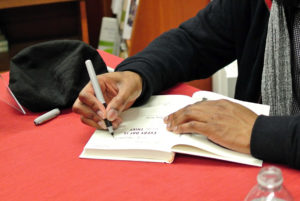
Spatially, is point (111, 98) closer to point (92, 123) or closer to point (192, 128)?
point (92, 123)

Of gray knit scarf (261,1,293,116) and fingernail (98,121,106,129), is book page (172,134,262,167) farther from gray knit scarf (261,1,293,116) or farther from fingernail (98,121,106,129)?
gray knit scarf (261,1,293,116)

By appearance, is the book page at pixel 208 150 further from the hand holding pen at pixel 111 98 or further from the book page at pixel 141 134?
the hand holding pen at pixel 111 98

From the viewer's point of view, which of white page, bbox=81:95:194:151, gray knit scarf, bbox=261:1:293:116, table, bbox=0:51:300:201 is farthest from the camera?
gray knit scarf, bbox=261:1:293:116

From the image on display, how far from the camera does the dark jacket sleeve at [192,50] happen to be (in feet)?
3.17

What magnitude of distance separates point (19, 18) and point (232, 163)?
244cm

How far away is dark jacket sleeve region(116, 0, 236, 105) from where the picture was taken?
3.17 ft

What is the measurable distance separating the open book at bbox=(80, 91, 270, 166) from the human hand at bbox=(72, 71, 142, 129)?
0.03 meters

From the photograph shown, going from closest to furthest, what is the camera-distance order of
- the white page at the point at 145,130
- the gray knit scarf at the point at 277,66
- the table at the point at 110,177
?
1. the table at the point at 110,177
2. the white page at the point at 145,130
3. the gray knit scarf at the point at 277,66

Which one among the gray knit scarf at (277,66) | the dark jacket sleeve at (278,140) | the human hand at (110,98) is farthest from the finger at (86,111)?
the gray knit scarf at (277,66)

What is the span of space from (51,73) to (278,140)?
0.62 meters

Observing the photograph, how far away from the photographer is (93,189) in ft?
2.00

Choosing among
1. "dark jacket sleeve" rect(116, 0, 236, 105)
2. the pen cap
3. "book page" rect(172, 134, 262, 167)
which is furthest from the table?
"dark jacket sleeve" rect(116, 0, 236, 105)

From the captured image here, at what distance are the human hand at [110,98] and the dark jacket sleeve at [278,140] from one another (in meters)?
0.28

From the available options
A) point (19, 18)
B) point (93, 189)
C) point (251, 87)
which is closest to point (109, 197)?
point (93, 189)
